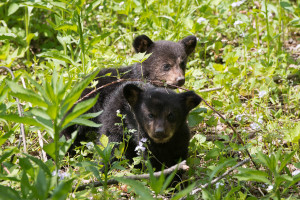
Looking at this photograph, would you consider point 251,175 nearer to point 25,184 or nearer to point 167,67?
point 25,184

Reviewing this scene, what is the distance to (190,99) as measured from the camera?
15.7ft

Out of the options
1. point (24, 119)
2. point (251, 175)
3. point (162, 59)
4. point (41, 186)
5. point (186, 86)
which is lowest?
point (186, 86)

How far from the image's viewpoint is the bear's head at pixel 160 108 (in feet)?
14.9

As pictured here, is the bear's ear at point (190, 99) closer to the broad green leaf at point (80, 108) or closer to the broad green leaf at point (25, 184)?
the broad green leaf at point (80, 108)

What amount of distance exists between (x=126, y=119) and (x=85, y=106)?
227 cm

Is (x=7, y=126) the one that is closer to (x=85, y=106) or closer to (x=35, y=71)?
(x=35, y=71)

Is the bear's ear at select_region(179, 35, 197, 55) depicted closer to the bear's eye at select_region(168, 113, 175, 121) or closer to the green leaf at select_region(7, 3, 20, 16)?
the bear's eye at select_region(168, 113, 175, 121)

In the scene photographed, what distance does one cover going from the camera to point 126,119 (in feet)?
16.9

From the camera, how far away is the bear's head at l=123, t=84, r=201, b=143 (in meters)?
4.54

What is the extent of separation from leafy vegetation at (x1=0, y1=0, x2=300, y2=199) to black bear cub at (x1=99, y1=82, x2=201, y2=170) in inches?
7.9

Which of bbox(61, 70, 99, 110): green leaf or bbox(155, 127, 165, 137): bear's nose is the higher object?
bbox(61, 70, 99, 110): green leaf

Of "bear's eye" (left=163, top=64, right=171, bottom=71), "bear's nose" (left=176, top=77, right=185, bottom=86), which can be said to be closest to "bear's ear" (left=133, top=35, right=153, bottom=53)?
"bear's eye" (left=163, top=64, right=171, bottom=71)

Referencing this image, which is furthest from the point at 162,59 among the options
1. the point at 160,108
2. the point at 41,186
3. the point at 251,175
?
the point at 41,186

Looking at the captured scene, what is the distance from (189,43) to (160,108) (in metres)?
2.39
